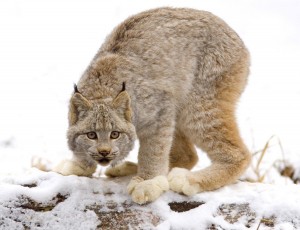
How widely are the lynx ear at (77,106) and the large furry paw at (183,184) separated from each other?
Answer: 2.93 ft

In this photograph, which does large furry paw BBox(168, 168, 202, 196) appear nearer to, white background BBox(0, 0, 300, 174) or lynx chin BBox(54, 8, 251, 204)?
lynx chin BBox(54, 8, 251, 204)

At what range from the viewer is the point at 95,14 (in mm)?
10891

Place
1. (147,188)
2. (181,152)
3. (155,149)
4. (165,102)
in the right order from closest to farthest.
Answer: (147,188) < (155,149) < (165,102) < (181,152)

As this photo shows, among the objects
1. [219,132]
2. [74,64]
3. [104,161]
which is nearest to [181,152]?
[219,132]

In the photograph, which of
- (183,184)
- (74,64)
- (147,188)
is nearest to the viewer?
(147,188)

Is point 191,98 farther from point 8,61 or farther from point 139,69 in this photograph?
point 8,61

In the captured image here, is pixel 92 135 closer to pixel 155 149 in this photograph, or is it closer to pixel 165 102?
pixel 155 149

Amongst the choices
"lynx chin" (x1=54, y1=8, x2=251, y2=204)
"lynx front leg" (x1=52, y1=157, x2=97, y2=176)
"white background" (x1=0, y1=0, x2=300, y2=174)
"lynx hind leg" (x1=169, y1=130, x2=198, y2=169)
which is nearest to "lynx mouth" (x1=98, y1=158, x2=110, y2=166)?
"lynx chin" (x1=54, y1=8, x2=251, y2=204)

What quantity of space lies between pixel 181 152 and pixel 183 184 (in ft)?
3.13

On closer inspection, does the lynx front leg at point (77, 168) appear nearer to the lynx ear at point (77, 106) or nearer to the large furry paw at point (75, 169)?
the large furry paw at point (75, 169)

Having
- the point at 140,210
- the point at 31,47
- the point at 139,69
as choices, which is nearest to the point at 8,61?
the point at 31,47

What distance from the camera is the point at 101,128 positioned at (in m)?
4.69

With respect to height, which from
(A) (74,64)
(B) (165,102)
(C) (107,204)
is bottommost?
(A) (74,64)

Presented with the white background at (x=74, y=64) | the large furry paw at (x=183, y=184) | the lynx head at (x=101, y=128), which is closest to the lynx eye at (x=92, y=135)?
the lynx head at (x=101, y=128)
